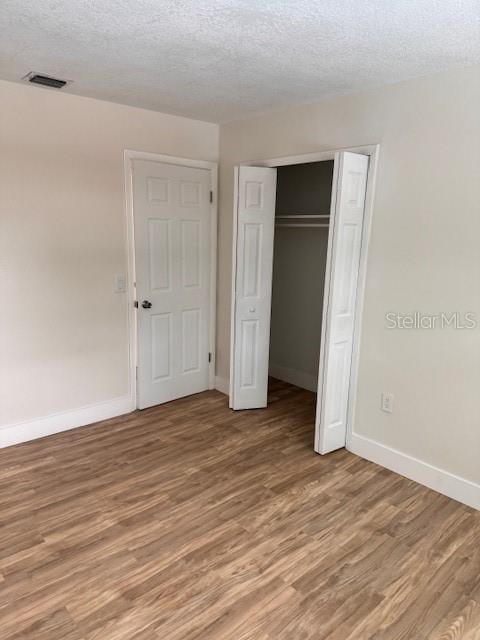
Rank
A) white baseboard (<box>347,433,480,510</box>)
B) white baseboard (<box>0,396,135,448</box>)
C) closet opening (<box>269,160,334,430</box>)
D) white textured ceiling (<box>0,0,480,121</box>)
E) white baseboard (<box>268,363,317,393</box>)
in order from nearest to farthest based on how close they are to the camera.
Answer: white textured ceiling (<box>0,0,480,121</box>) < white baseboard (<box>347,433,480,510</box>) < white baseboard (<box>0,396,135,448</box>) < closet opening (<box>269,160,334,430</box>) < white baseboard (<box>268,363,317,393</box>)

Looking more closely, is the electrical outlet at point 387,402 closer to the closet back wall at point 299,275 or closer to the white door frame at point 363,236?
the white door frame at point 363,236

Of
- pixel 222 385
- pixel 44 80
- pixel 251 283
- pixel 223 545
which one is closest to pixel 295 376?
pixel 222 385

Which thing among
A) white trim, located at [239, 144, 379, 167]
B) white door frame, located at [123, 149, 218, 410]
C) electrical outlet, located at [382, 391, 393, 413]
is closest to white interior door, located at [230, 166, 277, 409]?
white trim, located at [239, 144, 379, 167]

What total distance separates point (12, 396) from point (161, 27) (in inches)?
103

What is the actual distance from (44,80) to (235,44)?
1407mm

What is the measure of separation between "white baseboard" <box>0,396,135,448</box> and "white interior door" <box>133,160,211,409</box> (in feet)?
0.71

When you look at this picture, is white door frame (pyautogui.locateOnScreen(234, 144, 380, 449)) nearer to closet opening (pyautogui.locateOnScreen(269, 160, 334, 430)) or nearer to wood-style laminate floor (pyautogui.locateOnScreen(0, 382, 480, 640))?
wood-style laminate floor (pyautogui.locateOnScreen(0, 382, 480, 640))

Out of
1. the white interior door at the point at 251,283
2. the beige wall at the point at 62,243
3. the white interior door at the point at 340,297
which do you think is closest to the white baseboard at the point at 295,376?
the white interior door at the point at 251,283

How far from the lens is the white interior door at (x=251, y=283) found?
3.59m

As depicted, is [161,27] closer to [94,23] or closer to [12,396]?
[94,23]

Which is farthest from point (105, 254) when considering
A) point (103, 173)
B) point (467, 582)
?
point (467, 582)

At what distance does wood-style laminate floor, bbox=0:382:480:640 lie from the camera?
1852mm

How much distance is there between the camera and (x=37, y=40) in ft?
7.28

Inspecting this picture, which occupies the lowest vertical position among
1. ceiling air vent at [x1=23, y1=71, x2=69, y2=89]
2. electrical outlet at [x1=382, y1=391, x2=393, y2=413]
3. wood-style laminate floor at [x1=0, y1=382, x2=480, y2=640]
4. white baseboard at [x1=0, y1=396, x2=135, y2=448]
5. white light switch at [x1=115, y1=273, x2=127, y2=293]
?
wood-style laminate floor at [x1=0, y1=382, x2=480, y2=640]
